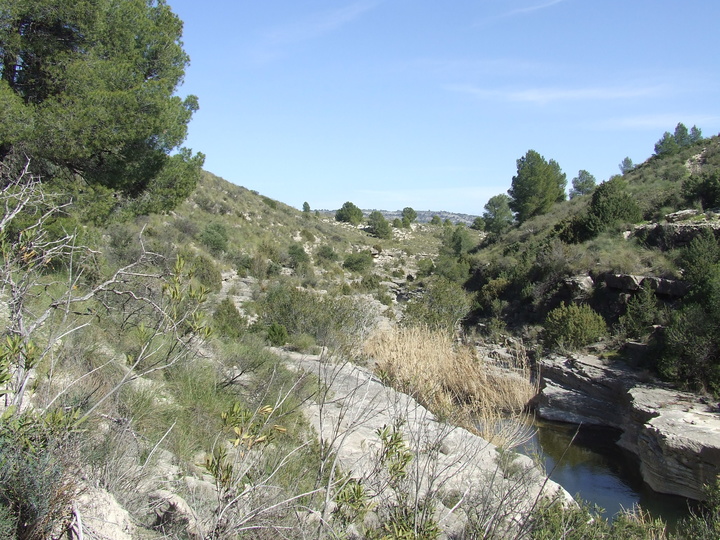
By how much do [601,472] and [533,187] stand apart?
2892 cm

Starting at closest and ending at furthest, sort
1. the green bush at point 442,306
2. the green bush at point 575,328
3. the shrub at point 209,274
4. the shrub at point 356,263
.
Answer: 1. the green bush at point 575,328
2. the green bush at point 442,306
3. the shrub at point 209,274
4. the shrub at point 356,263

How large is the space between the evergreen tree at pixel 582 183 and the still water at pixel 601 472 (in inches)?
1530

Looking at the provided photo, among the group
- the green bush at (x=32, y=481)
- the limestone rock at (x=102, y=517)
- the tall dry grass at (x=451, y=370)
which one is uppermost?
the green bush at (x=32, y=481)

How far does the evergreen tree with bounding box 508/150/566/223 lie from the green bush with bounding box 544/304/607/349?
2135cm

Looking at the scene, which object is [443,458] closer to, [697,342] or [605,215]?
[697,342]

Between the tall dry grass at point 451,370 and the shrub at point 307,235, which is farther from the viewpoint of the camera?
the shrub at point 307,235

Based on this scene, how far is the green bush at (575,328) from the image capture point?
16047mm

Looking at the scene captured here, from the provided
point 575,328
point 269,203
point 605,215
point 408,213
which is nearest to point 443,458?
point 575,328

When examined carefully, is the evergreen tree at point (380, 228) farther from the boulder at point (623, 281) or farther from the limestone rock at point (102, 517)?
the limestone rock at point (102, 517)

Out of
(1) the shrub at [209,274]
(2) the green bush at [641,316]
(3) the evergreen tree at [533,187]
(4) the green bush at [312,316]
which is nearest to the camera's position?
(4) the green bush at [312,316]

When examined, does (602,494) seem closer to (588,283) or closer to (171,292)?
(171,292)

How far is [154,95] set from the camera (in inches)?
365

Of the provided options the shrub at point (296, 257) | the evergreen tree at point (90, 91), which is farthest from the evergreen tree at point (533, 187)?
the evergreen tree at point (90, 91)

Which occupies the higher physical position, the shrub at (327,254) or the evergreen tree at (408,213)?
the evergreen tree at (408,213)
